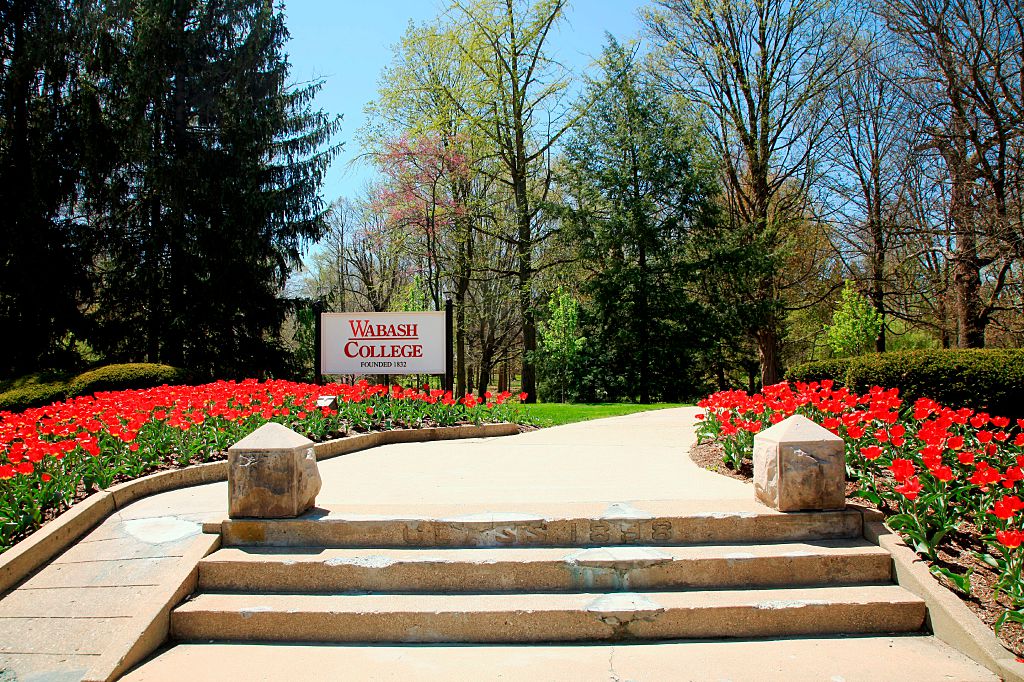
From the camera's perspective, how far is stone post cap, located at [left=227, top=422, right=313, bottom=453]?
4.54 meters

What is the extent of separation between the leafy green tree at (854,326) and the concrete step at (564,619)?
17.8 m

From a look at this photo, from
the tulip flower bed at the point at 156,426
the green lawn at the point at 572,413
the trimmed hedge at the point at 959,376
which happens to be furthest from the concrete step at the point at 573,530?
the green lawn at the point at 572,413

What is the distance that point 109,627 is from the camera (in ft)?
12.5

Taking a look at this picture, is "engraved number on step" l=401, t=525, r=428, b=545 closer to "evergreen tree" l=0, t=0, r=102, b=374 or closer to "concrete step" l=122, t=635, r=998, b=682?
"concrete step" l=122, t=635, r=998, b=682

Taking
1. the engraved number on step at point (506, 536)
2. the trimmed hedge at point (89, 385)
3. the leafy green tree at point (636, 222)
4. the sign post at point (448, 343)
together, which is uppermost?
the leafy green tree at point (636, 222)

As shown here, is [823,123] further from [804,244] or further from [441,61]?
[441,61]

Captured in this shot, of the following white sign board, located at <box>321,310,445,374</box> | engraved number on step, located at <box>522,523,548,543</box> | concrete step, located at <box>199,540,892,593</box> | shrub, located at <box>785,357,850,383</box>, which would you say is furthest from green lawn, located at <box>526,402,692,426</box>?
concrete step, located at <box>199,540,892,593</box>

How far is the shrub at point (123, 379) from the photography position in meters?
11.7

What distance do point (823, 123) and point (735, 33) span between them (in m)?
4.13

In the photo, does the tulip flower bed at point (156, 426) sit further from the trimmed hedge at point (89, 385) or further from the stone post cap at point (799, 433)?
the stone post cap at point (799, 433)

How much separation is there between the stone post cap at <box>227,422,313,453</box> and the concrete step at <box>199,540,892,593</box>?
72 cm

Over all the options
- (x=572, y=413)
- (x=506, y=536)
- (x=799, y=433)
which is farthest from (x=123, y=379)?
(x=799, y=433)

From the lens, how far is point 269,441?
4.59m

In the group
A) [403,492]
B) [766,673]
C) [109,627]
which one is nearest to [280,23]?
[403,492]
